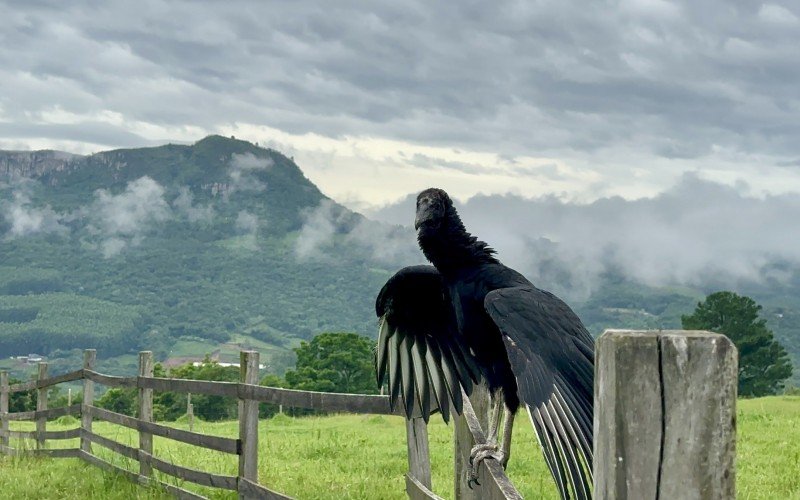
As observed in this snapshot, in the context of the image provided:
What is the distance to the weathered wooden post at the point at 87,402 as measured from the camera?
11.6m

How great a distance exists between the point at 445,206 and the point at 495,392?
46.7 inches

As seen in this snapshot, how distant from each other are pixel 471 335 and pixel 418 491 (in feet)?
3.00

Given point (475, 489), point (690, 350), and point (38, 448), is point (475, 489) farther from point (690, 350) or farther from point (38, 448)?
point (38, 448)

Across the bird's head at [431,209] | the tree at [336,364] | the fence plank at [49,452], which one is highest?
the bird's head at [431,209]

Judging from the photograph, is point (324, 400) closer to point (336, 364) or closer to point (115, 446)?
point (115, 446)

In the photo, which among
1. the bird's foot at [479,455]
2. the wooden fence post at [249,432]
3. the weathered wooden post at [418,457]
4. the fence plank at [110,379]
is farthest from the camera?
the fence plank at [110,379]

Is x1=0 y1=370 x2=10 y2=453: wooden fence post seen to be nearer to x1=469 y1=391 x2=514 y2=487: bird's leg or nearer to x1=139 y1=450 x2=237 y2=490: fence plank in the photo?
x1=139 y1=450 x2=237 y2=490: fence plank

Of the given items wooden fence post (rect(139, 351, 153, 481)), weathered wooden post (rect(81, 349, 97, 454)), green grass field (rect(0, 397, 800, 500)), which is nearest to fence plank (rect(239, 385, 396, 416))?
green grass field (rect(0, 397, 800, 500))

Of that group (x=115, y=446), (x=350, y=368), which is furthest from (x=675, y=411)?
(x=350, y=368)

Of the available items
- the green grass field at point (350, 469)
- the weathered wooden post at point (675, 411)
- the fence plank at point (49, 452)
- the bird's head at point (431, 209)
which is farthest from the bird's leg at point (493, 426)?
A: the fence plank at point (49, 452)

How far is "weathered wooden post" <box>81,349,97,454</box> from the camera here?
11.6 meters

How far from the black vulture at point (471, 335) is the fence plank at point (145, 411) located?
16.3 feet

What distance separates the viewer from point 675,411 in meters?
1.50

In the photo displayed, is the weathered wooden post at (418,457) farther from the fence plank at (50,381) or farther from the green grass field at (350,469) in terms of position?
the fence plank at (50,381)
